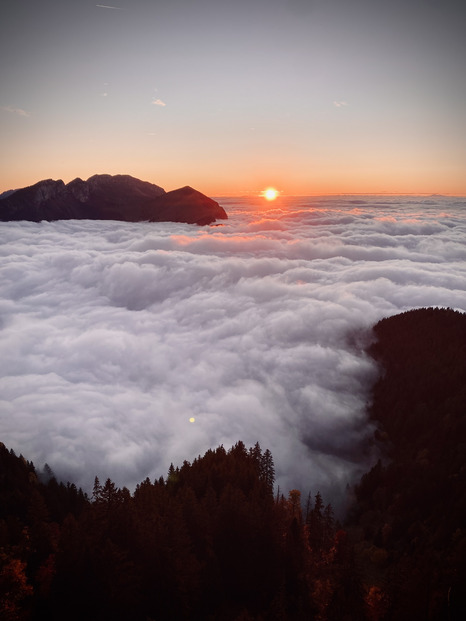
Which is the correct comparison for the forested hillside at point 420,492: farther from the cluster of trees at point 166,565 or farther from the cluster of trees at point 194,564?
the cluster of trees at point 166,565

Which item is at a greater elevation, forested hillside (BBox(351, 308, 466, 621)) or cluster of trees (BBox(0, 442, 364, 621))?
cluster of trees (BBox(0, 442, 364, 621))

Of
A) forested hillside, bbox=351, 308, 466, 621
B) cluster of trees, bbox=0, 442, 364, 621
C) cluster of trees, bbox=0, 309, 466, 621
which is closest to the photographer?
cluster of trees, bbox=0, 442, 364, 621

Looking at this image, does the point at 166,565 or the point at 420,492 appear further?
the point at 420,492

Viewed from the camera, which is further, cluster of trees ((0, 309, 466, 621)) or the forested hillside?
the forested hillside

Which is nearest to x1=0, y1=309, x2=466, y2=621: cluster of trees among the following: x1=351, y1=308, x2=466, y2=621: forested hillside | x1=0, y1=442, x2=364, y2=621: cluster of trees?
x1=0, y1=442, x2=364, y2=621: cluster of trees

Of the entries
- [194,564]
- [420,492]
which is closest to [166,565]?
[194,564]

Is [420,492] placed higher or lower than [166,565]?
lower

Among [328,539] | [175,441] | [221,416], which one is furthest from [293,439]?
[328,539]

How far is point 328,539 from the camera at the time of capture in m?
94.2

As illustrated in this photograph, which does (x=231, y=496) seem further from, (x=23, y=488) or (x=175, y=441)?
(x=175, y=441)

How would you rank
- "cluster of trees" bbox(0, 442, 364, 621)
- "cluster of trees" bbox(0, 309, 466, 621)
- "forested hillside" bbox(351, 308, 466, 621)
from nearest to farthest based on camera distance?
"cluster of trees" bbox(0, 442, 364, 621)
"cluster of trees" bbox(0, 309, 466, 621)
"forested hillside" bbox(351, 308, 466, 621)

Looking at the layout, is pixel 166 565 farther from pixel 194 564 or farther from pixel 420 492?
pixel 420 492

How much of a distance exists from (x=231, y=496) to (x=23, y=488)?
56584 millimetres

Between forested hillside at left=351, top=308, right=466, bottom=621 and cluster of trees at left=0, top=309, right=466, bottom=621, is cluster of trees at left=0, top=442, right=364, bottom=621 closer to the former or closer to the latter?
cluster of trees at left=0, top=309, right=466, bottom=621
